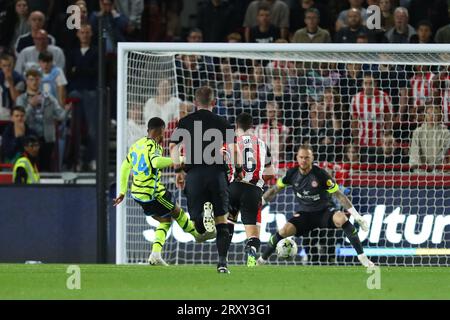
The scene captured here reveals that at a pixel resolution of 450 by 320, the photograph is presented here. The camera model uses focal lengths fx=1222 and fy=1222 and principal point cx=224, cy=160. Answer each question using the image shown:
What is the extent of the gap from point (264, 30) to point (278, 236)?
4.24m

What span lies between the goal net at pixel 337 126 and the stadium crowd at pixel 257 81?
24 mm

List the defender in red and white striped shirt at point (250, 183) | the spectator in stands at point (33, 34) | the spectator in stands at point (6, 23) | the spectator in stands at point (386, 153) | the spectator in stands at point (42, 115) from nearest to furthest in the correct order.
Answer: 1. the defender in red and white striped shirt at point (250, 183)
2. the spectator in stands at point (386, 153)
3. the spectator in stands at point (42, 115)
4. the spectator in stands at point (33, 34)
5. the spectator in stands at point (6, 23)

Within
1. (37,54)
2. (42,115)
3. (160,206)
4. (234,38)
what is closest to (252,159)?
(160,206)

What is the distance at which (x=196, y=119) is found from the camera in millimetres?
12070

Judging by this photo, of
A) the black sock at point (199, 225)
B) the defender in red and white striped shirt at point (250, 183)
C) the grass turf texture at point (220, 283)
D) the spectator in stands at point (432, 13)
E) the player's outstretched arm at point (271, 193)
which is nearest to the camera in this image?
the grass turf texture at point (220, 283)

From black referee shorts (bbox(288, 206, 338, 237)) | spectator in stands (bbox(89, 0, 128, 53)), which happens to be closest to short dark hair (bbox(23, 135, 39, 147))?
spectator in stands (bbox(89, 0, 128, 53))

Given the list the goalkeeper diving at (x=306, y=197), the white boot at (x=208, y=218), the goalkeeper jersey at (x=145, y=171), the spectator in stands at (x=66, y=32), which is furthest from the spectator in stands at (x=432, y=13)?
the white boot at (x=208, y=218)

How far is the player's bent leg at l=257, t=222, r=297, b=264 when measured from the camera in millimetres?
15227

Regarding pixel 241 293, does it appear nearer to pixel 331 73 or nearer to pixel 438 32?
pixel 331 73

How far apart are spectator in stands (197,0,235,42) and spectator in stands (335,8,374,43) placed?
1.94 meters

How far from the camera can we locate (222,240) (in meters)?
12.2

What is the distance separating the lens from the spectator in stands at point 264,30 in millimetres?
18297

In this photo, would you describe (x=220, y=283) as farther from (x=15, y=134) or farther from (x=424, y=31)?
(x=424, y=31)

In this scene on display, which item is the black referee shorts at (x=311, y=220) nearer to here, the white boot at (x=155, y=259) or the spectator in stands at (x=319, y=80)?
the white boot at (x=155, y=259)
